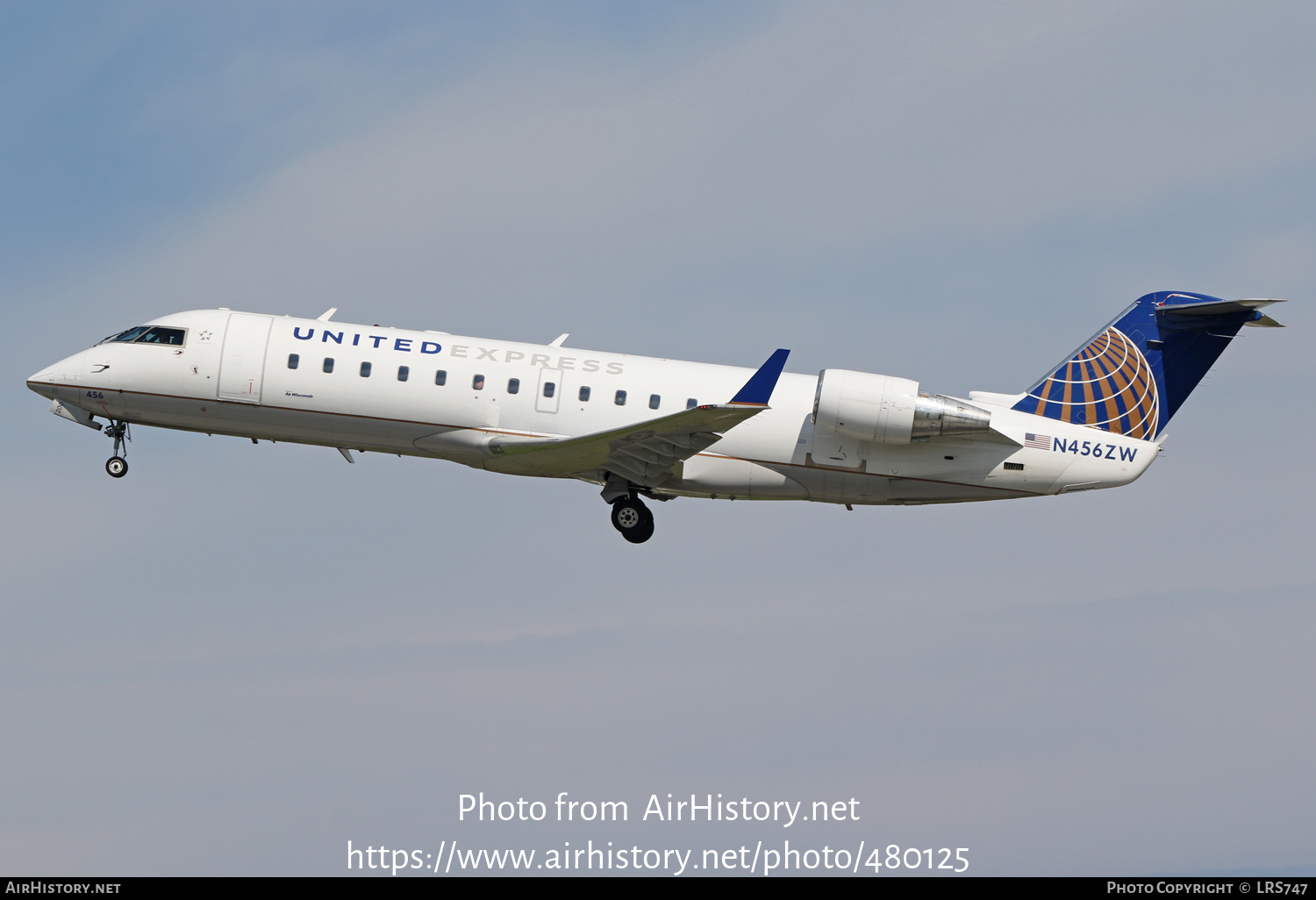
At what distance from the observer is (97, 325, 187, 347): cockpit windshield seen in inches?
981

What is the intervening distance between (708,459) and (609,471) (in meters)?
1.89

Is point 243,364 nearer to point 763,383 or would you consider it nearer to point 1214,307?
point 763,383

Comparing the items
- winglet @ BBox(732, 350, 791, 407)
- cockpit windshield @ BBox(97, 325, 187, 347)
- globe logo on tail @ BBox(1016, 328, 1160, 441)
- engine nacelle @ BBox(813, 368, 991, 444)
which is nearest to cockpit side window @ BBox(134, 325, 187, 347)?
cockpit windshield @ BBox(97, 325, 187, 347)

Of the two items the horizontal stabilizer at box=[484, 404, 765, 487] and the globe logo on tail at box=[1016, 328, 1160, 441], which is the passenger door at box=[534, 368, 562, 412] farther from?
the globe logo on tail at box=[1016, 328, 1160, 441]

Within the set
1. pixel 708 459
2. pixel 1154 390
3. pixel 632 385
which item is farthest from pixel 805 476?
pixel 1154 390

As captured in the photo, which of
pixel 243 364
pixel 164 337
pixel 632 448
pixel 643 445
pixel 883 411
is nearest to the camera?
pixel 643 445

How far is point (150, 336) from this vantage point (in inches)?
988

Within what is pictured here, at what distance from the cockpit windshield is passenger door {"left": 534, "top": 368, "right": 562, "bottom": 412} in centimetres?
677

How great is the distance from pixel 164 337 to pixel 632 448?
9.11m

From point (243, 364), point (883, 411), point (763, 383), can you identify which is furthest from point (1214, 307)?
point (243, 364)

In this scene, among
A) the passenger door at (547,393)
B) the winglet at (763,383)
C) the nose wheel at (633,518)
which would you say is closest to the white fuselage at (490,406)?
the passenger door at (547,393)

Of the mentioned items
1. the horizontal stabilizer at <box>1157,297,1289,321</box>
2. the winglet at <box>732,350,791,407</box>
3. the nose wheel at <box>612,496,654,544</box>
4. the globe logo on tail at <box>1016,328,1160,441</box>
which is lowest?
the nose wheel at <box>612,496,654,544</box>

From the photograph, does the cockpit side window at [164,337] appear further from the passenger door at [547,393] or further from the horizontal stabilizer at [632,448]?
the passenger door at [547,393]

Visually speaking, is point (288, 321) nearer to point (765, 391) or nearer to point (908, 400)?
point (765, 391)
